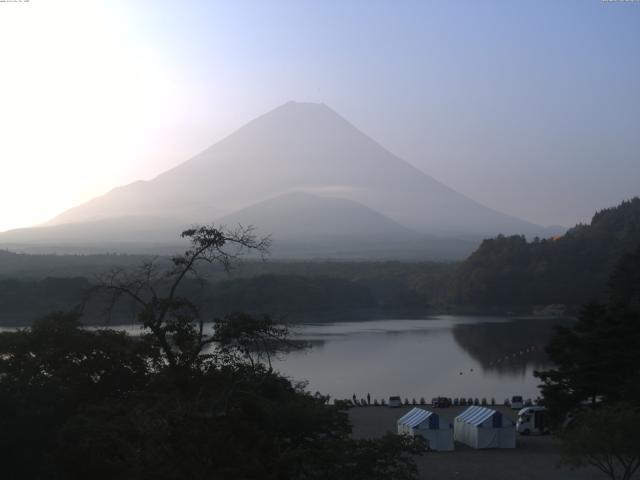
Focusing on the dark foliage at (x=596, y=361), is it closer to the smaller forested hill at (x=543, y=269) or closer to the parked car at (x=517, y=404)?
the parked car at (x=517, y=404)

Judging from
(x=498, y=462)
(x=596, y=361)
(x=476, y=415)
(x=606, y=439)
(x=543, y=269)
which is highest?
(x=543, y=269)

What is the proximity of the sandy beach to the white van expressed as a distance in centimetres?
22

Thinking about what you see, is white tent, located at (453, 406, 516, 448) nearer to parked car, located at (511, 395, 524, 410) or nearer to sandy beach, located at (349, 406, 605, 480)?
sandy beach, located at (349, 406, 605, 480)

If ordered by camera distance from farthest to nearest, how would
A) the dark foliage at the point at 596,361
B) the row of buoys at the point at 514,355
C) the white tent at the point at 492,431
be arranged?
1. the row of buoys at the point at 514,355
2. the dark foliage at the point at 596,361
3. the white tent at the point at 492,431

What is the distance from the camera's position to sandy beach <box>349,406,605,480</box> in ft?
25.6

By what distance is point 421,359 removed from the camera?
19172 millimetres

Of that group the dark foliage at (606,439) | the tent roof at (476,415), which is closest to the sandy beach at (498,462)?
the tent roof at (476,415)

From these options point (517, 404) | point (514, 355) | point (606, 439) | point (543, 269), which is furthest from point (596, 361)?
point (543, 269)

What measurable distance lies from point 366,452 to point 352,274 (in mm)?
41246

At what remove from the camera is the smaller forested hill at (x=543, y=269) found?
37.3 meters

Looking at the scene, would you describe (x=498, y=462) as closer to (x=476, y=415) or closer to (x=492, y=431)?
(x=492, y=431)

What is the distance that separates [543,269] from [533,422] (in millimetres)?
29402

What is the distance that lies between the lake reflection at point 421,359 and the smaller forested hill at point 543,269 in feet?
32.6

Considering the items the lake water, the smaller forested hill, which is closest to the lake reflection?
the lake water
